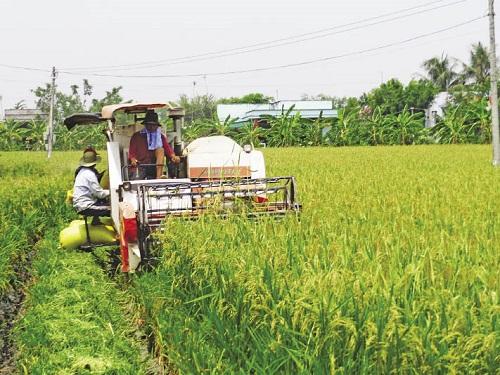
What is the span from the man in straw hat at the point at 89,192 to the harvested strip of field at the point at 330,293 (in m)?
1.72

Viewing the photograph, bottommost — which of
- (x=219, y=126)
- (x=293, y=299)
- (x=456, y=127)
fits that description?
(x=293, y=299)

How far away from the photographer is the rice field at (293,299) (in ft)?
10.2

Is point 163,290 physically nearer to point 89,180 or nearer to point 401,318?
point 89,180

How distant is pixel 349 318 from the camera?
3215 mm

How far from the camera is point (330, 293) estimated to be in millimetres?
3498

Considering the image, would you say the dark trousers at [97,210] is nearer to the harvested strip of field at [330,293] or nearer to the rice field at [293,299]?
the rice field at [293,299]

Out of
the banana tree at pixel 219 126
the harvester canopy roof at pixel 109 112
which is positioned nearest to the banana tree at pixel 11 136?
the banana tree at pixel 219 126

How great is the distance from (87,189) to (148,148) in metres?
0.85

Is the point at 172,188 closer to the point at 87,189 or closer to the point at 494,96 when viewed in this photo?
the point at 87,189

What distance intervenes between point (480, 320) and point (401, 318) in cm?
35

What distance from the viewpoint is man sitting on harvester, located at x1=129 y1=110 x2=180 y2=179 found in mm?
8180

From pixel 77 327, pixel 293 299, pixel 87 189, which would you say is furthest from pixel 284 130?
pixel 293 299

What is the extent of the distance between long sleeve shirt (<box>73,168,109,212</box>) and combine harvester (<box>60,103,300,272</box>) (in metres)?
0.29

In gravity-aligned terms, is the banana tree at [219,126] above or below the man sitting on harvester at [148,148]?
above
